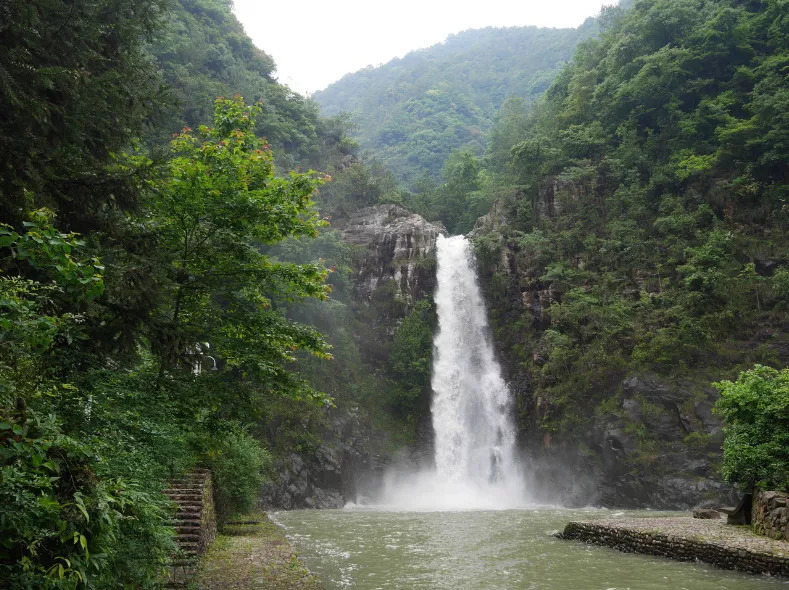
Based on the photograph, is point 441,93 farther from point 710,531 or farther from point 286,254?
point 710,531

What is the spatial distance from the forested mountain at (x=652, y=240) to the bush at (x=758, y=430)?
28.7 ft

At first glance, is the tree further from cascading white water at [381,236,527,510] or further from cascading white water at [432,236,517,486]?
cascading white water at [432,236,517,486]

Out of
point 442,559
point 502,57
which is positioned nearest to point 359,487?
point 442,559

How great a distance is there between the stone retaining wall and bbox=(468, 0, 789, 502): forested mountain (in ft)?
33.6

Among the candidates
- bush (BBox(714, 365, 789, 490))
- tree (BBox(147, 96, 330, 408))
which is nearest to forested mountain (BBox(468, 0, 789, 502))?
bush (BBox(714, 365, 789, 490))

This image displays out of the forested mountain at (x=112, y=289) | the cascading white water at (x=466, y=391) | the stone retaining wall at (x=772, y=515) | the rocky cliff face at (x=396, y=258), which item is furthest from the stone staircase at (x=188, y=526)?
the rocky cliff face at (x=396, y=258)

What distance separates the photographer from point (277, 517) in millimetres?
21406

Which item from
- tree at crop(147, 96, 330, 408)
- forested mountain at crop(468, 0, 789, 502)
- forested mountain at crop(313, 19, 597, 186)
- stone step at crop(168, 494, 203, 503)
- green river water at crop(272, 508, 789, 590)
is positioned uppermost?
forested mountain at crop(313, 19, 597, 186)

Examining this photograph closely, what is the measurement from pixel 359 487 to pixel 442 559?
19.0 m

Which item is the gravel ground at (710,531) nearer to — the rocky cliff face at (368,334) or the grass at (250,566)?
the grass at (250,566)

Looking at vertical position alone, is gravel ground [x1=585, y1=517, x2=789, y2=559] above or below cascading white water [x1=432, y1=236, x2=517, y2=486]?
below

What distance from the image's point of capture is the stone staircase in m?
8.32

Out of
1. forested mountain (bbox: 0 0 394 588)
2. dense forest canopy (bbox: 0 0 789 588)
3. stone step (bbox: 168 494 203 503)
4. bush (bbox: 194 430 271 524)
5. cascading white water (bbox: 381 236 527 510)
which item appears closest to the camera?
forested mountain (bbox: 0 0 394 588)

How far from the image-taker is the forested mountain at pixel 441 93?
77.6m
